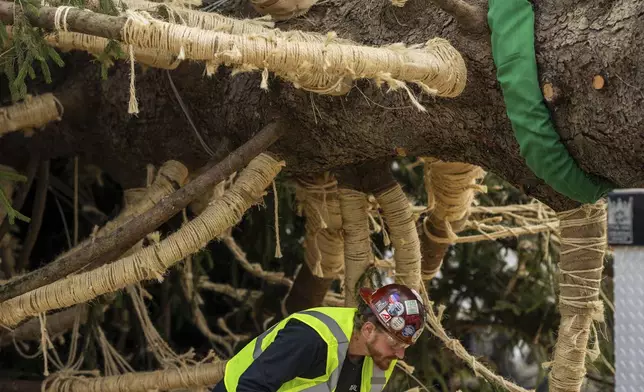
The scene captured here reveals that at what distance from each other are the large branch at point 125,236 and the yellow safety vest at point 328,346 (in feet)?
1.45

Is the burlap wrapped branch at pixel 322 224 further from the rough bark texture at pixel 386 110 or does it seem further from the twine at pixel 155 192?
the twine at pixel 155 192

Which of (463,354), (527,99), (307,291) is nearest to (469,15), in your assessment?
(527,99)

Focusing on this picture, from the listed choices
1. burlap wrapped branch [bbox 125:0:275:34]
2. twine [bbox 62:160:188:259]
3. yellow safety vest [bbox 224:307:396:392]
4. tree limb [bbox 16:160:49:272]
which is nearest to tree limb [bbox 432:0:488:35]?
burlap wrapped branch [bbox 125:0:275:34]

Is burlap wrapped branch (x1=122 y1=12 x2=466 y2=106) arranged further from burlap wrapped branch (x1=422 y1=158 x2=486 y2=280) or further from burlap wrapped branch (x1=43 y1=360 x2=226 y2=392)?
burlap wrapped branch (x1=43 y1=360 x2=226 y2=392)

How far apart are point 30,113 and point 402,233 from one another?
4.31ft

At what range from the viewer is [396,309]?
242 centimetres

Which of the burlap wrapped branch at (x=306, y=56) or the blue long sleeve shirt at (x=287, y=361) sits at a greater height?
the burlap wrapped branch at (x=306, y=56)

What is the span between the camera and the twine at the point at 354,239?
306 centimetres

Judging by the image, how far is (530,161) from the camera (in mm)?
2180

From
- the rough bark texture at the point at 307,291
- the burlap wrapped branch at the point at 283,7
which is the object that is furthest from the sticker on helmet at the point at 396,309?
the rough bark texture at the point at 307,291

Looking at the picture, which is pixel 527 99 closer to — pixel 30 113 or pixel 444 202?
pixel 444 202

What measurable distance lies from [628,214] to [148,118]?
1999 mm

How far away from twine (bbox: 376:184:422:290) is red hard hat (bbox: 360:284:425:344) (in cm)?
60

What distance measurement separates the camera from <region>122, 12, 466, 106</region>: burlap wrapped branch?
2078 millimetres
